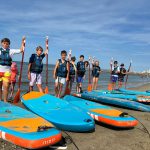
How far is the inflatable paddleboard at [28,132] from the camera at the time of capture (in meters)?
4.78

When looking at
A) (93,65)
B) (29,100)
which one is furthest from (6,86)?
(93,65)

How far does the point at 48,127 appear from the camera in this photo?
526cm

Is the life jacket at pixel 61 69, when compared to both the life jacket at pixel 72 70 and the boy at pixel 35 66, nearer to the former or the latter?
the boy at pixel 35 66

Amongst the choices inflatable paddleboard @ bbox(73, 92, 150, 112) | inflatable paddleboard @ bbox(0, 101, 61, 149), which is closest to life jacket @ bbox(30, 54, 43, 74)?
inflatable paddleboard @ bbox(73, 92, 150, 112)

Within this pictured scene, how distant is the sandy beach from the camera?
209 inches

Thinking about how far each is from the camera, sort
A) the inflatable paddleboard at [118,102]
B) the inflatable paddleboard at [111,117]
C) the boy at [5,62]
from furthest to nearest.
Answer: the inflatable paddleboard at [118,102], the boy at [5,62], the inflatable paddleboard at [111,117]

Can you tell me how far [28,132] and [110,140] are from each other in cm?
191

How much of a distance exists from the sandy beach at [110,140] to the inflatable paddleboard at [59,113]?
0.69 feet

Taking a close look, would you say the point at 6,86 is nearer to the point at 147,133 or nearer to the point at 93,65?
the point at 147,133

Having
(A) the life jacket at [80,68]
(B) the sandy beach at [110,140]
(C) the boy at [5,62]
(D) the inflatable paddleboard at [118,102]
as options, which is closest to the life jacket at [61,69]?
(D) the inflatable paddleboard at [118,102]

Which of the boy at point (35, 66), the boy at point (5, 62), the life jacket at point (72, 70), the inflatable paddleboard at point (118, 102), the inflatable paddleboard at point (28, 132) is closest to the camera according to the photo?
the inflatable paddleboard at point (28, 132)

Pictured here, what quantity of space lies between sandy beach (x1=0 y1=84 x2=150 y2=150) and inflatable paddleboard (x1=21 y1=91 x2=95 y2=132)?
21 centimetres

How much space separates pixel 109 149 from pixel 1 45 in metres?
4.89

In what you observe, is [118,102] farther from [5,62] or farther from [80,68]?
[5,62]
